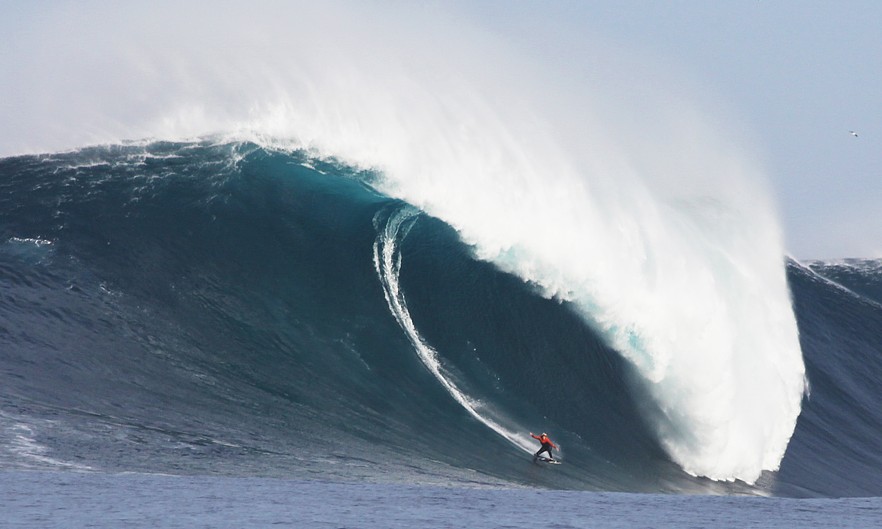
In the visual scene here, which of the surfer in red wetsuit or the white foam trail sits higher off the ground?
the white foam trail

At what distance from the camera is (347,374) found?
→ 18891mm

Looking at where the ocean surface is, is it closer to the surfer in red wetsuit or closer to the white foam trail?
the white foam trail

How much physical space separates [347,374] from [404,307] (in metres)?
2.58

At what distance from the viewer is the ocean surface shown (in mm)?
14602

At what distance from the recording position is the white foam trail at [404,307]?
18.4 metres

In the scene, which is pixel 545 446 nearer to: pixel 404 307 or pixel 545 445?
pixel 545 445

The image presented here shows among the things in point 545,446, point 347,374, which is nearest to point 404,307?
point 347,374

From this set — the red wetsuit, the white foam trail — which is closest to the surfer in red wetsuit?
the red wetsuit

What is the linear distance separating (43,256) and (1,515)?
331 inches

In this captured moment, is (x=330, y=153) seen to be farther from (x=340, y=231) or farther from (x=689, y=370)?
(x=689, y=370)

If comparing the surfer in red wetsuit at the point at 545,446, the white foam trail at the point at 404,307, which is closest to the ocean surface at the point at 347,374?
the white foam trail at the point at 404,307

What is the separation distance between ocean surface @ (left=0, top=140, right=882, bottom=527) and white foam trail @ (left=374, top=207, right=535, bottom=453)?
55 millimetres

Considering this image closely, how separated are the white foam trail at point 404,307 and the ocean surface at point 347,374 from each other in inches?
2.2

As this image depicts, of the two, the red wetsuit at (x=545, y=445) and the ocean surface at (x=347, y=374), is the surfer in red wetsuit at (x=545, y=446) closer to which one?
the red wetsuit at (x=545, y=445)
